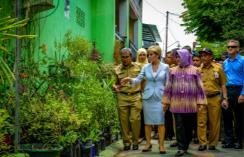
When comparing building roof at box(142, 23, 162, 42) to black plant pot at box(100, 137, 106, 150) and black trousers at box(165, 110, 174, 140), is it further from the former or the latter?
black plant pot at box(100, 137, 106, 150)

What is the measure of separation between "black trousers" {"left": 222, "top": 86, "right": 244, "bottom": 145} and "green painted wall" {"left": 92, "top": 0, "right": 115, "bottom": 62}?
6901 millimetres

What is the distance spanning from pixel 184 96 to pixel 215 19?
597 inches

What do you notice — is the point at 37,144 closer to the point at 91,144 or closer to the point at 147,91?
the point at 91,144

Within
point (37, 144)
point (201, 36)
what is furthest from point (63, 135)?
point (201, 36)

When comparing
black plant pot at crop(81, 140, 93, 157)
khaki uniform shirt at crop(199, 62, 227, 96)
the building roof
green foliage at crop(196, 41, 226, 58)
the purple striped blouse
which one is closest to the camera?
black plant pot at crop(81, 140, 93, 157)

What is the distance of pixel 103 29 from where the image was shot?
17.6 m

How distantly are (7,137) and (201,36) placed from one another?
21396 millimetres

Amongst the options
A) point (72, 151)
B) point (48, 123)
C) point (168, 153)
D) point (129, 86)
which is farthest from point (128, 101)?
point (48, 123)

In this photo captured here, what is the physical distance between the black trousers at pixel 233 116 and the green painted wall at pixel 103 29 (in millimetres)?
6901

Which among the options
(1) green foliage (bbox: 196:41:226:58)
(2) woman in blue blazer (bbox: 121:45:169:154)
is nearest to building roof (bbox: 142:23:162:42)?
(1) green foliage (bbox: 196:41:226:58)

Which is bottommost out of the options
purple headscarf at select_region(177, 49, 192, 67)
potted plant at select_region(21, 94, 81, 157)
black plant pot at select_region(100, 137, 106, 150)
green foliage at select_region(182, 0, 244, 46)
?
black plant pot at select_region(100, 137, 106, 150)

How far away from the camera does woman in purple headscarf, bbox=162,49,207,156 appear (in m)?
9.70

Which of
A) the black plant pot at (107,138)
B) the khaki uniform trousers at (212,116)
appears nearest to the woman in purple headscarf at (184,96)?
the khaki uniform trousers at (212,116)

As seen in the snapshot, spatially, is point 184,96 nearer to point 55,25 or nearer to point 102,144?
point 102,144
